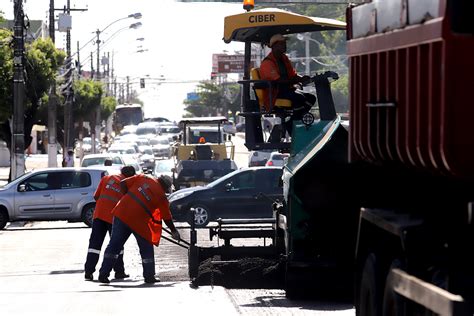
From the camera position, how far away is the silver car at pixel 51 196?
31.7 metres

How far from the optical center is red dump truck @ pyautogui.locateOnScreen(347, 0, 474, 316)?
6.64 meters

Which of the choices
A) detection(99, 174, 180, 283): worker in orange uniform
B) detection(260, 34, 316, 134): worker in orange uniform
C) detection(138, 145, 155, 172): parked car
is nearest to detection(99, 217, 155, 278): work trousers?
detection(99, 174, 180, 283): worker in orange uniform

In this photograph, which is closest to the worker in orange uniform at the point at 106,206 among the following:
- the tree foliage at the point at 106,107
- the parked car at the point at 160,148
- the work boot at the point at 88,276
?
the work boot at the point at 88,276

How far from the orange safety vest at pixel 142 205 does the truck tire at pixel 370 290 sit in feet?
22.9

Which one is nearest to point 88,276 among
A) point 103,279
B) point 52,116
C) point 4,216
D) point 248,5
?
point 103,279

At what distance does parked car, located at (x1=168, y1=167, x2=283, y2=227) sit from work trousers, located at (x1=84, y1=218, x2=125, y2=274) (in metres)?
11.0

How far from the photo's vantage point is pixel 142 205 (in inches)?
663

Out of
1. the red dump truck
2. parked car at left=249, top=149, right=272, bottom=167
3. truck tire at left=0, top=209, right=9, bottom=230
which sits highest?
the red dump truck

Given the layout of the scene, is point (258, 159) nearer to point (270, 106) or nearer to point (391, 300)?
point (270, 106)

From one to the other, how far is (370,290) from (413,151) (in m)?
2.13

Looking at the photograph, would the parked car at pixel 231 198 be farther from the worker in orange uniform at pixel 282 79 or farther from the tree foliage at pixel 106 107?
the tree foliage at pixel 106 107

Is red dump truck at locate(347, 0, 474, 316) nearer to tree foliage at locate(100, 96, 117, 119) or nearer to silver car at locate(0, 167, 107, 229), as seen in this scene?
silver car at locate(0, 167, 107, 229)

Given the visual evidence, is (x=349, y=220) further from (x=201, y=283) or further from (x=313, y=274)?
(x=201, y=283)

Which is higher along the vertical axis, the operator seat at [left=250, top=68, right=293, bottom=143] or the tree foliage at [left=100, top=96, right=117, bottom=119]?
the operator seat at [left=250, top=68, right=293, bottom=143]
